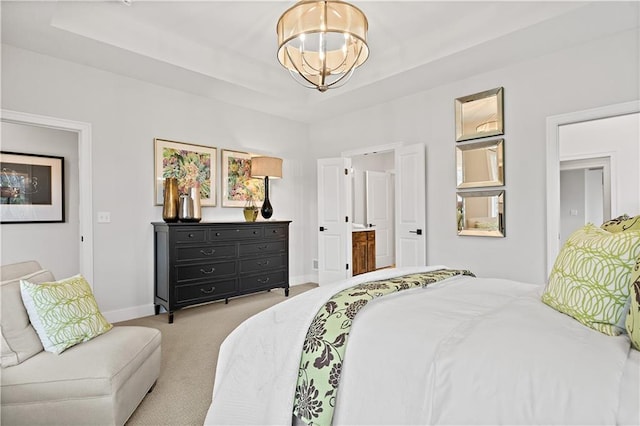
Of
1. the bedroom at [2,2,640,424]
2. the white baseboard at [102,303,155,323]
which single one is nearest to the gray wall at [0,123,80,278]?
the bedroom at [2,2,640,424]

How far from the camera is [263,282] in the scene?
4402 mm

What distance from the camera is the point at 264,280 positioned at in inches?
174

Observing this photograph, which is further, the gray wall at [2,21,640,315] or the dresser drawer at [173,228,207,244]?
the dresser drawer at [173,228,207,244]

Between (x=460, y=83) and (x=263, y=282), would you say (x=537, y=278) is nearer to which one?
(x=460, y=83)

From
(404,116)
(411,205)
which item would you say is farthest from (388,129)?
(411,205)

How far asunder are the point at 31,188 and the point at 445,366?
498 centimetres

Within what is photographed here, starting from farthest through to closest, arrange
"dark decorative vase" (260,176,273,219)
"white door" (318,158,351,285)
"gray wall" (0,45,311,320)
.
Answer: "white door" (318,158,351,285) → "dark decorative vase" (260,176,273,219) → "gray wall" (0,45,311,320)

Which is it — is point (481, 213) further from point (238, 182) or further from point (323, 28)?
point (238, 182)

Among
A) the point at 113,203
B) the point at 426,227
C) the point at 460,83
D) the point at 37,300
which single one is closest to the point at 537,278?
the point at 426,227

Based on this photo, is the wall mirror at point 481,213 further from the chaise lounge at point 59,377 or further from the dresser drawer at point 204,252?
the chaise lounge at point 59,377

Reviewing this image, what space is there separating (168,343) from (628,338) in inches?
121

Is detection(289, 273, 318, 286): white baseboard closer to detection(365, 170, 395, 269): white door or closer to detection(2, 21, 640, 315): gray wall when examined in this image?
detection(2, 21, 640, 315): gray wall

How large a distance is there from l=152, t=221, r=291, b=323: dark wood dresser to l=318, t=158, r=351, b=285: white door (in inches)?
32.0

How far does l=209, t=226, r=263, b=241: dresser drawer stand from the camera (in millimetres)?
3900
